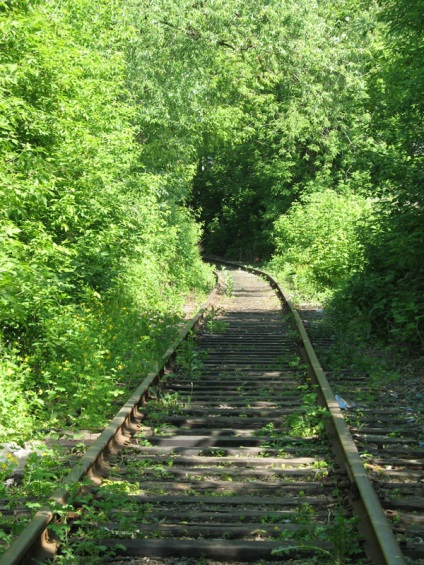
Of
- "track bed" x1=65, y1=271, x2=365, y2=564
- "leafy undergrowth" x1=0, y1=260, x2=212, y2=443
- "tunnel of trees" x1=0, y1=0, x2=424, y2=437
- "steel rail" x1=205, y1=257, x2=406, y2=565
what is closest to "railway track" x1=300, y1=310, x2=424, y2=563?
"steel rail" x1=205, y1=257, x2=406, y2=565

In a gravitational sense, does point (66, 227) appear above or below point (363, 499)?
above

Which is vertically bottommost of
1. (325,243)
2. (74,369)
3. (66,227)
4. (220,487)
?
(74,369)

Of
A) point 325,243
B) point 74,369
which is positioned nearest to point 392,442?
point 74,369

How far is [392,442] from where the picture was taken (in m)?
Answer: 5.58

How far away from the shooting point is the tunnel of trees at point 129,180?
712 centimetres

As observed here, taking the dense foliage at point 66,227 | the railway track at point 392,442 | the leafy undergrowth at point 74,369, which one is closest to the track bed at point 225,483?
the railway track at point 392,442

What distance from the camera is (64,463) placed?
5023 mm

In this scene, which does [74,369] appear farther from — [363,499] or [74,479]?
[363,499]

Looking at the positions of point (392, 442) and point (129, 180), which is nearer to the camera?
point (392, 442)

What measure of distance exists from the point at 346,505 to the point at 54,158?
6.29 metres

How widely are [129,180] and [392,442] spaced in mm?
8480

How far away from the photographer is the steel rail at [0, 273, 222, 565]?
325 centimetres

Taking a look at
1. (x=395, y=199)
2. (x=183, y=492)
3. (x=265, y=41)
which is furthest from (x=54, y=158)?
(x=265, y=41)

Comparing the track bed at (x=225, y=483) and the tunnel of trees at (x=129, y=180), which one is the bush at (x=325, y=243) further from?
the track bed at (x=225, y=483)
